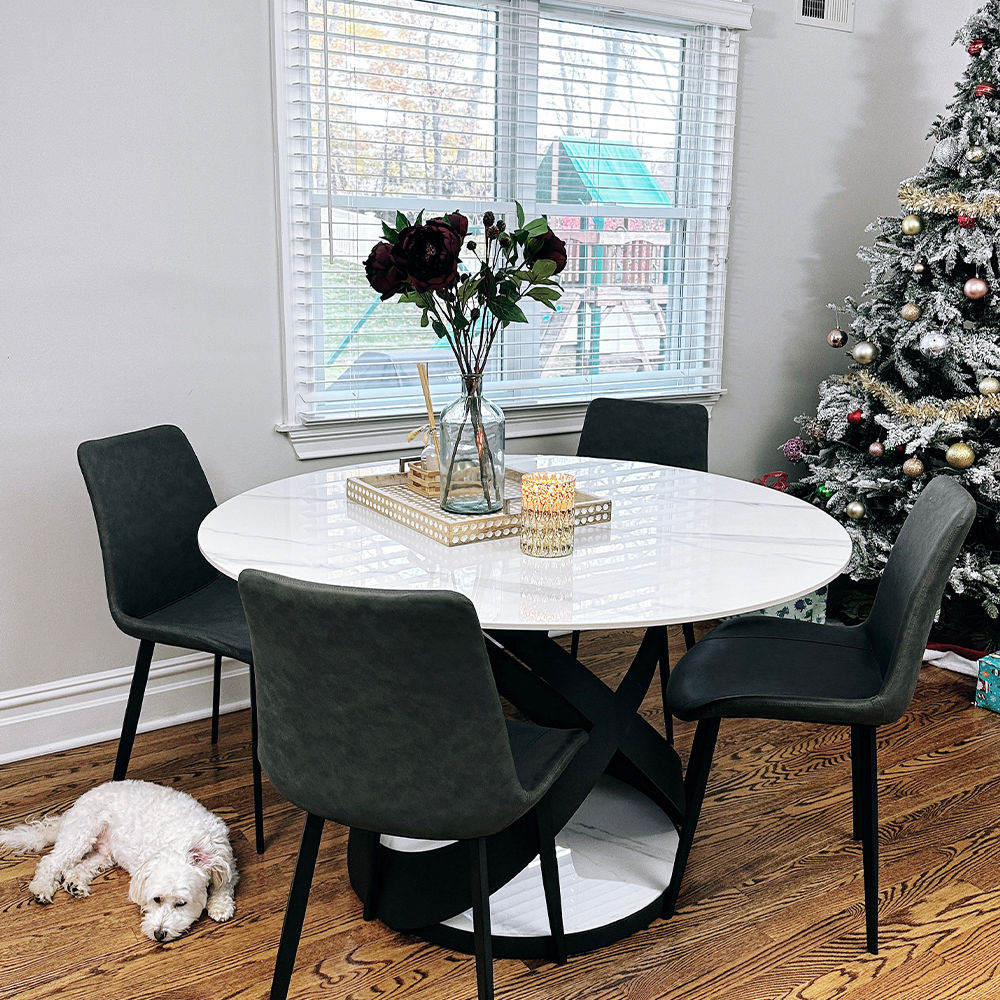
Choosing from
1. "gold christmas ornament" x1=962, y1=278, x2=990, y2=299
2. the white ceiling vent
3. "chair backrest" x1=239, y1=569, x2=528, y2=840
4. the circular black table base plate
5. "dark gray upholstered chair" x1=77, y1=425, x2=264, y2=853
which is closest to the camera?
"chair backrest" x1=239, y1=569, x2=528, y2=840

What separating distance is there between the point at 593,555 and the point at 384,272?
640mm

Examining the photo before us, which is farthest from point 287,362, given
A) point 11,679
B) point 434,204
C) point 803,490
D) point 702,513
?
point 803,490

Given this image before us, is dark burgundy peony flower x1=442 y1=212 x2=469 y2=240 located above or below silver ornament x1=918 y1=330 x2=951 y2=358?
above

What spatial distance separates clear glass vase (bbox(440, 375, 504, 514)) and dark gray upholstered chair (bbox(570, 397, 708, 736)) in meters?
1.03

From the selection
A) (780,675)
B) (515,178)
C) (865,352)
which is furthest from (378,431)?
(865,352)

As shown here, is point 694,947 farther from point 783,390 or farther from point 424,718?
point 783,390

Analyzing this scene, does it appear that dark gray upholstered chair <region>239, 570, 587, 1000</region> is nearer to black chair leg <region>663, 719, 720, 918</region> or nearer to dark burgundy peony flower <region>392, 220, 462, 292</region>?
black chair leg <region>663, 719, 720, 918</region>

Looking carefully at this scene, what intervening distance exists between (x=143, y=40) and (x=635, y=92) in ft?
5.18

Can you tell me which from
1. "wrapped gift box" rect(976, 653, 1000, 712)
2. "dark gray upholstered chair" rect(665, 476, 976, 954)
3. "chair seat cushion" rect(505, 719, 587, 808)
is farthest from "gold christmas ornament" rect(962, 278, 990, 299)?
"chair seat cushion" rect(505, 719, 587, 808)

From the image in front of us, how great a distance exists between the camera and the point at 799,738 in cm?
276

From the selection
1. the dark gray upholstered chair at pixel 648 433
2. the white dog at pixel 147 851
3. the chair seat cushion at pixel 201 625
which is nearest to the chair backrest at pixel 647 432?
the dark gray upholstered chair at pixel 648 433

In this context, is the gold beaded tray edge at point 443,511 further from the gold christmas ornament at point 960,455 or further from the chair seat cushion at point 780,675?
the gold christmas ornament at point 960,455

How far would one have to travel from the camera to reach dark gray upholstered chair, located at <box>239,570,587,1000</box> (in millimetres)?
1307

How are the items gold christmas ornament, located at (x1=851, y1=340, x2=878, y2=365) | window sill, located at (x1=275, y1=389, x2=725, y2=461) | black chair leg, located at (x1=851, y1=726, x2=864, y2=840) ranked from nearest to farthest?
black chair leg, located at (x1=851, y1=726, x2=864, y2=840) → window sill, located at (x1=275, y1=389, x2=725, y2=461) → gold christmas ornament, located at (x1=851, y1=340, x2=878, y2=365)
